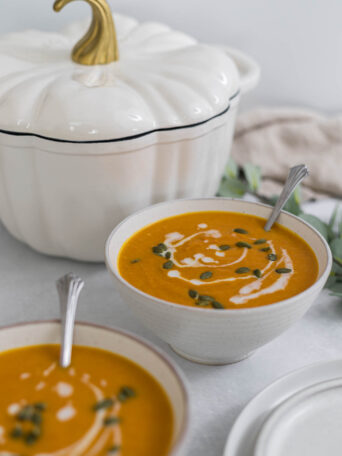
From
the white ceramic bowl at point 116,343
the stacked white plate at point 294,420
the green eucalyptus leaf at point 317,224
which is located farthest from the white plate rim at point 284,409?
the green eucalyptus leaf at point 317,224

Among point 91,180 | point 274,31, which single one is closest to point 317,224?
point 91,180

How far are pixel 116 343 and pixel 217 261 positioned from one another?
0.23 meters

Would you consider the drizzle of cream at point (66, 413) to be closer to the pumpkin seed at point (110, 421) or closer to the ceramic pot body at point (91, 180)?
the pumpkin seed at point (110, 421)

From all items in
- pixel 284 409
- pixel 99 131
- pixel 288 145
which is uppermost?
pixel 99 131

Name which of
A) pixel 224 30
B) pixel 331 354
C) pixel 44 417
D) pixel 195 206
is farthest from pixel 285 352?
pixel 224 30

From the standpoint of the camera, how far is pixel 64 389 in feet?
2.29

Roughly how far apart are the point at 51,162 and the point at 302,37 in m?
1.02

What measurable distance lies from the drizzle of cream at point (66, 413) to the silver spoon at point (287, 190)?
0.46m

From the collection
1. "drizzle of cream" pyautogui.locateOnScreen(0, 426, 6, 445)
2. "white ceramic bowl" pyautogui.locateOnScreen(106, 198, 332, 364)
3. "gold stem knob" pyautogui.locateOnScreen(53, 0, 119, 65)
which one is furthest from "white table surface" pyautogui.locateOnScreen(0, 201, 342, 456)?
"gold stem knob" pyautogui.locateOnScreen(53, 0, 119, 65)

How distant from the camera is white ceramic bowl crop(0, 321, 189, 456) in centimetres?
67

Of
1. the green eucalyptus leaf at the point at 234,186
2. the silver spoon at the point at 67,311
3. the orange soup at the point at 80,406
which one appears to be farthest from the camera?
the green eucalyptus leaf at the point at 234,186

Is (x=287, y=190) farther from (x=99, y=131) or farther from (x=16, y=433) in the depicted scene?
(x=16, y=433)

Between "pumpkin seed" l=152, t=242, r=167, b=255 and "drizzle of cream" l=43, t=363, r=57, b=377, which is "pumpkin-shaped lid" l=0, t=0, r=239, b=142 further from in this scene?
"drizzle of cream" l=43, t=363, r=57, b=377

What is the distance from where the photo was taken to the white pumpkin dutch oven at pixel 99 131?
3.12ft
